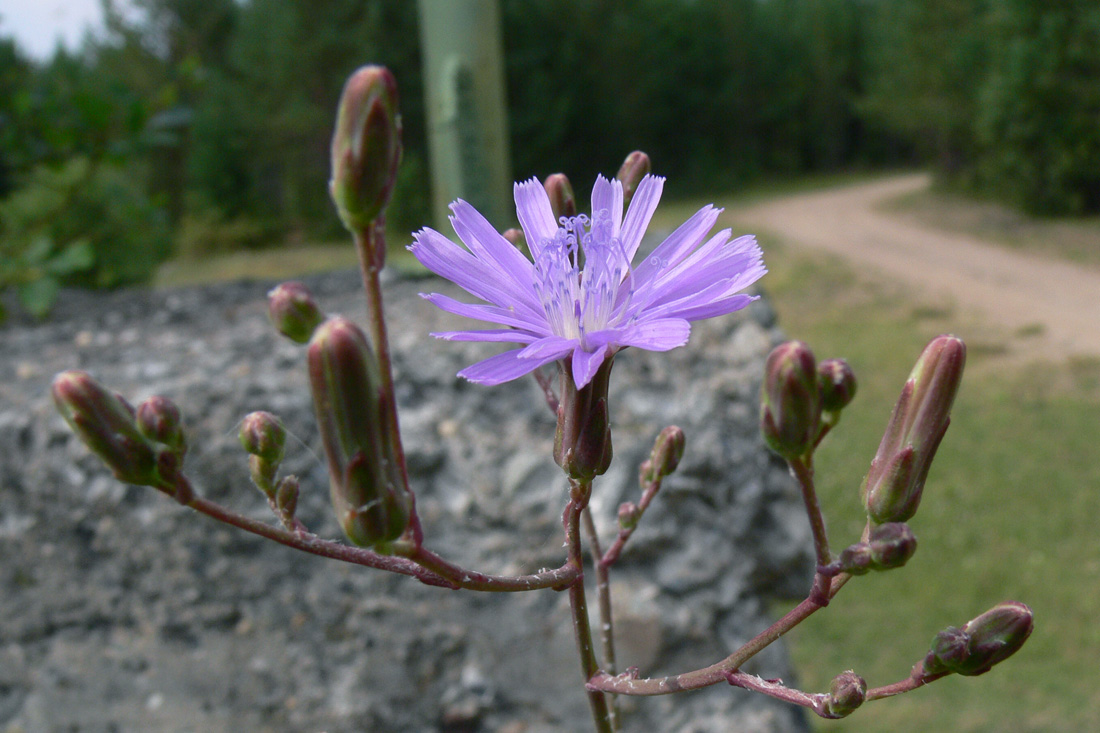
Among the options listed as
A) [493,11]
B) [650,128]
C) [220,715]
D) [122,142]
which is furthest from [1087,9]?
[220,715]

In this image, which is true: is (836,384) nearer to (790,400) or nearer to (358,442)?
(790,400)

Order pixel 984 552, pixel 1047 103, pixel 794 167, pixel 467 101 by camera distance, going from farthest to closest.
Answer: pixel 794 167, pixel 1047 103, pixel 984 552, pixel 467 101

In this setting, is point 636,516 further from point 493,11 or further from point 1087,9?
point 1087,9

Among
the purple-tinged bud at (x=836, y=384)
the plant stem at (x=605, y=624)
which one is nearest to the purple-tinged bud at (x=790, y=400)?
the purple-tinged bud at (x=836, y=384)

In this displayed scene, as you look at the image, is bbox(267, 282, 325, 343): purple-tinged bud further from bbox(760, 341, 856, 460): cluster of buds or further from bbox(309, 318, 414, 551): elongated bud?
bbox(760, 341, 856, 460): cluster of buds

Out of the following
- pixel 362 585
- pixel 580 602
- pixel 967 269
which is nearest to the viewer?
pixel 580 602

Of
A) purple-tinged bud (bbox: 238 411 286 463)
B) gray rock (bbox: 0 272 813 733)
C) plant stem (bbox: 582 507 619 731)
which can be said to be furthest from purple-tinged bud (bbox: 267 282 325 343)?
gray rock (bbox: 0 272 813 733)

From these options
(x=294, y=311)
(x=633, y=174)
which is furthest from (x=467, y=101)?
(x=294, y=311)
